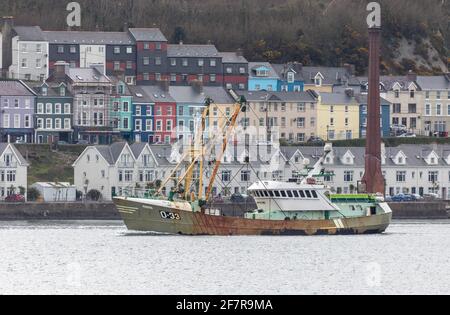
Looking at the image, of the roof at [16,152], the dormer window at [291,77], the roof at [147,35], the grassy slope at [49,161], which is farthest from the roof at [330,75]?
the roof at [16,152]

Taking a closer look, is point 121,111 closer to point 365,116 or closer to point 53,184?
point 365,116

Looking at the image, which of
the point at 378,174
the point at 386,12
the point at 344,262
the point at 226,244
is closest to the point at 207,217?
the point at 226,244

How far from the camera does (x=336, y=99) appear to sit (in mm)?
148125

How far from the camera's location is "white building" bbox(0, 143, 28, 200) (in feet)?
403

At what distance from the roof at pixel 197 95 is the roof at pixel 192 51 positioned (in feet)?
18.6

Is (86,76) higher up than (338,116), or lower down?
higher up

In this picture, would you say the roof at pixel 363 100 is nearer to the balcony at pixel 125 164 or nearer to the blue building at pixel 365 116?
the blue building at pixel 365 116

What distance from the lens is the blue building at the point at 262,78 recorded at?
152 m

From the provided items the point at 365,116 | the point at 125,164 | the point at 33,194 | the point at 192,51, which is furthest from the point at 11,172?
the point at 365,116

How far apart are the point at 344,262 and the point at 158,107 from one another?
65054 millimetres

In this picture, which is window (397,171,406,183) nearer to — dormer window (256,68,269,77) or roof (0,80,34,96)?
dormer window (256,68,269,77)

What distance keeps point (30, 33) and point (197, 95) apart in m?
14.6

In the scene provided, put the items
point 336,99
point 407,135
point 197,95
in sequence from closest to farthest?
point 197,95 < point 407,135 < point 336,99

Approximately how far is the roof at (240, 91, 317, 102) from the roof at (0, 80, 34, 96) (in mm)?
17801
